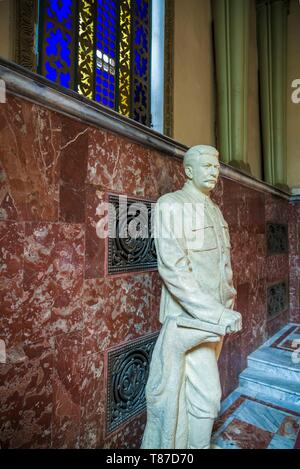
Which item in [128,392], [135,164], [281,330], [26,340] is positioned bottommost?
[281,330]

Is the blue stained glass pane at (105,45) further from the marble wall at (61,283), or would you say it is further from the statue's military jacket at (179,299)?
the statue's military jacket at (179,299)

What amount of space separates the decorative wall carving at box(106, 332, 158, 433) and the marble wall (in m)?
0.06

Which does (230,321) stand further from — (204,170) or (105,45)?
(105,45)

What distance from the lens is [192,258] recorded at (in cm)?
167

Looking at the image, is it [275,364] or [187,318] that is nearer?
[187,318]

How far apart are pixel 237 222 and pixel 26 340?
257 cm

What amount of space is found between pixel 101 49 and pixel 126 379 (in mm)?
2474

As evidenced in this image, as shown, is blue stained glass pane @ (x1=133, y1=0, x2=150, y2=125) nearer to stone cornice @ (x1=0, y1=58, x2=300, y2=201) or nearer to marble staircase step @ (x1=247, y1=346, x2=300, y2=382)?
stone cornice @ (x1=0, y1=58, x2=300, y2=201)

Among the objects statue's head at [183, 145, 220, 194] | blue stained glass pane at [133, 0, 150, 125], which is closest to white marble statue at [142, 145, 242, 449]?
statue's head at [183, 145, 220, 194]

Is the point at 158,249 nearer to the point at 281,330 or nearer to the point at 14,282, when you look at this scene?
the point at 14,282

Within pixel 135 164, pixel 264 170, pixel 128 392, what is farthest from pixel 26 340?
pixel 264 170

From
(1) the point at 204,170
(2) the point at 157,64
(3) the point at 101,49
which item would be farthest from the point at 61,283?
(2) the point at 157,64

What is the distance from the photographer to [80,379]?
1715 millimetres

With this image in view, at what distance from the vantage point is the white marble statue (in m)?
1.59
